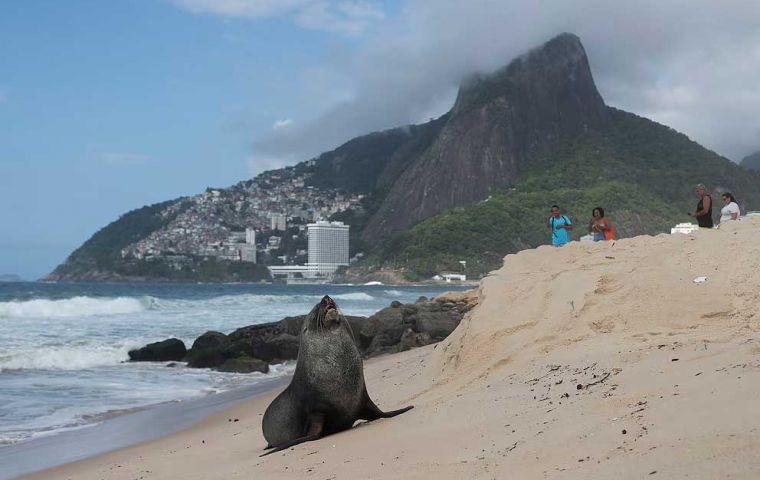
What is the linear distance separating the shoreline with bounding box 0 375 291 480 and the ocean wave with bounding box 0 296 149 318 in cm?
2890

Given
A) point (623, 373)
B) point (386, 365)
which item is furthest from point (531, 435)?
point (386, 365)

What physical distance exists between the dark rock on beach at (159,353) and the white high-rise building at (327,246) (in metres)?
126

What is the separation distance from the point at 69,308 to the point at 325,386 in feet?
133

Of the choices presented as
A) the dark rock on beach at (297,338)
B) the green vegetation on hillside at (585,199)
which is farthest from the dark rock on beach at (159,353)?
the green vegetation on hillside at (585,199)

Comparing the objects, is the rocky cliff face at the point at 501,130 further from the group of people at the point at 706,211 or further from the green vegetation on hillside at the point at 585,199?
the group of people at the point at 706,211

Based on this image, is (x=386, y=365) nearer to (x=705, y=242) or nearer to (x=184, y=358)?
(x=705, y=242)

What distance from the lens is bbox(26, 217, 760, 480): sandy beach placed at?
378 centimetres

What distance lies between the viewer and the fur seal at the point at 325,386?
660cm

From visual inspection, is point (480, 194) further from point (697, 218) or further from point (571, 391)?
point (571, 391)

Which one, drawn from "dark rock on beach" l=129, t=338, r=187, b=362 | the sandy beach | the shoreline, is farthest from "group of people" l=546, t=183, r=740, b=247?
"dark rock on beach" l=129, t=338, r=187, b=362

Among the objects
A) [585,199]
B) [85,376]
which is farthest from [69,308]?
[585,199]

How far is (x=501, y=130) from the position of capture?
142125 mm

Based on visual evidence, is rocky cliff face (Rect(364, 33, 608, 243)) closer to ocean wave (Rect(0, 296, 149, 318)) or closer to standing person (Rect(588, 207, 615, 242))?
ocean wave (Rect(0, 296, 149, 318))

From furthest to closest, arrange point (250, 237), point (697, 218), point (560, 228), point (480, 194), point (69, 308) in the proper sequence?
point (250, 237) → point (480, 194) → point (69, 308) → point (560, 228) → point (697, 218)
